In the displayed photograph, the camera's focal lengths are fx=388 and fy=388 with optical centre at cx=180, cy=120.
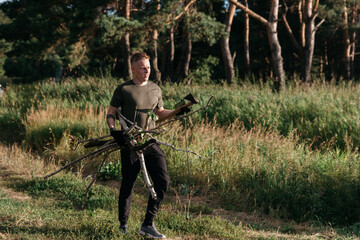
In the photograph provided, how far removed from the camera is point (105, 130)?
905 cm

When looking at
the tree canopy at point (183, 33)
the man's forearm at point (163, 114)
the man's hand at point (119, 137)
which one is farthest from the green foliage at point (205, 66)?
the man's hand at point (119, 137)

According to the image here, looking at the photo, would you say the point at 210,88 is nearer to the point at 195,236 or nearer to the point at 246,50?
the point at 195,236

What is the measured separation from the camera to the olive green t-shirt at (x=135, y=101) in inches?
159

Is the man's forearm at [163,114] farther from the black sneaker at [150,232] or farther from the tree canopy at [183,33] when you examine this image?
the tree canopy at [183,33]

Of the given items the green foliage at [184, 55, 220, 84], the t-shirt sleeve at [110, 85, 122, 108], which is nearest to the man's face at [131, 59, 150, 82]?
the t-shirt sleeve at [110, 85, 122, 108]

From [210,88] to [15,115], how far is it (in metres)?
6.63

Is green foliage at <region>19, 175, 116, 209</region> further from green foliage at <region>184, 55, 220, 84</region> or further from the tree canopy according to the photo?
green foliage at <region>184, 55, 220, 84</region>

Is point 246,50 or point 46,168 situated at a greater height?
point 246,50

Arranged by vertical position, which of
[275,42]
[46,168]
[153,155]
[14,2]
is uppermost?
[14,2]

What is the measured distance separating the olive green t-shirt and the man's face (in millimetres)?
93

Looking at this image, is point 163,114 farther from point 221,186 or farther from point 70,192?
point 70,192

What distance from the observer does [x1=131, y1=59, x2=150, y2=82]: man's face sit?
3.98 metres

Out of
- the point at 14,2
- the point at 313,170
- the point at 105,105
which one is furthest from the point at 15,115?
the point at 14,2

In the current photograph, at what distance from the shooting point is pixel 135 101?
13.3ft
